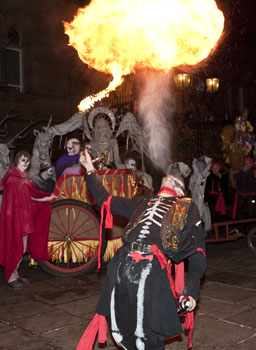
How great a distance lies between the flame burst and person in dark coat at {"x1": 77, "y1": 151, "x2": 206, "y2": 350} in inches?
117

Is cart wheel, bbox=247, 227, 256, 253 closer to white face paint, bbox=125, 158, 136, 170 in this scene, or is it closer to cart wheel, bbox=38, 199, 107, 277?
white face paint, bbox=125, 158, 136, 170

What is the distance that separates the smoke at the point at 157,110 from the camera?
12.7 meters

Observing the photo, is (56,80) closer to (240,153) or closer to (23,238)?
(240,153)

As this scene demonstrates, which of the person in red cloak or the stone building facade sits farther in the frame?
the stone building facade

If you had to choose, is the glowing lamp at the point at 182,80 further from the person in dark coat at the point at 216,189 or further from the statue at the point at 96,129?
the statue at the point at 96,129

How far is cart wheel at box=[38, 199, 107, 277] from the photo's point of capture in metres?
7.30

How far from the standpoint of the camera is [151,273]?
3.16 m

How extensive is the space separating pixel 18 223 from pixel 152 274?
13.3ft

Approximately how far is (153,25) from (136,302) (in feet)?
13.6

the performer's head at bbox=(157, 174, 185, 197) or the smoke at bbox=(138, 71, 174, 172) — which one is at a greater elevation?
the smoke at bbox=(138, 71, 174, 172)

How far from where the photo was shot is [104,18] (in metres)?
6.13

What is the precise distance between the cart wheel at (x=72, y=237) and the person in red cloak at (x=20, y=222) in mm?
191

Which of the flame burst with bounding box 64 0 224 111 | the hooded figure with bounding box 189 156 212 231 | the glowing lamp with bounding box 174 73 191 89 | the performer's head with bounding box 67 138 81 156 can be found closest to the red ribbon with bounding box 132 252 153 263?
the flame burst with bounding box 64 0 224 111

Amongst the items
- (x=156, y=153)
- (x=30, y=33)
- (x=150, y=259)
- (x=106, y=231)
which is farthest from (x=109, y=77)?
(x=150, y=259)
